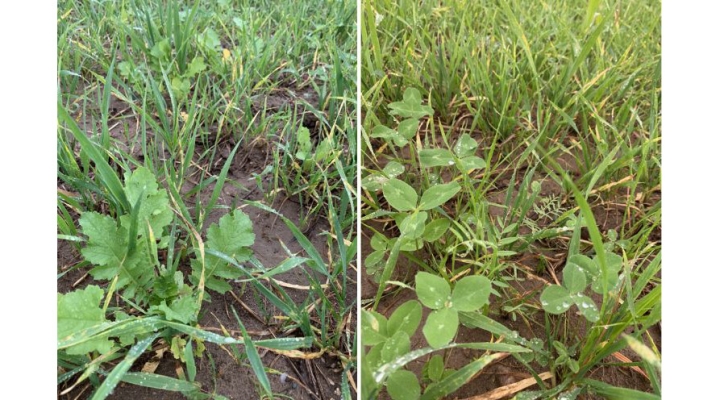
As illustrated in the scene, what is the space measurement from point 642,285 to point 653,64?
1.32ft

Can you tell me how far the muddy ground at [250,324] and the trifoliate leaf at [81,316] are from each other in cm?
6

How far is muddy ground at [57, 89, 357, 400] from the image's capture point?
1.95 feet

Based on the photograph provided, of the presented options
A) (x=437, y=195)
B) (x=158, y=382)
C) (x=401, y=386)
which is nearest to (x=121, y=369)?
(x=158, y=382)

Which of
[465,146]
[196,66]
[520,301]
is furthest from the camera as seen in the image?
[196,66]

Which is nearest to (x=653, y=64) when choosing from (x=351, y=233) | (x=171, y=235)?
(x=351, y=233)

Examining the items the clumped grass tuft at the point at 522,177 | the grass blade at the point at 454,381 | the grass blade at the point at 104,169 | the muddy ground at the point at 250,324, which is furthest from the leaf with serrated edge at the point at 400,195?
the grass blade at the point at 104,169

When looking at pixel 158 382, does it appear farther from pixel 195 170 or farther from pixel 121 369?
pixel 195 170

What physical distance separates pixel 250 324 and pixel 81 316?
188mm

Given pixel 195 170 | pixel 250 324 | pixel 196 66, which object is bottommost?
pixel 250 324

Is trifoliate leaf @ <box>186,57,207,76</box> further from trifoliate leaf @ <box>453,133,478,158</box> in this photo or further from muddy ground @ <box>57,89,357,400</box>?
trifoliate leaf @ <box>453,133,478,158</box>

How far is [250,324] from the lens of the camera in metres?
0.66

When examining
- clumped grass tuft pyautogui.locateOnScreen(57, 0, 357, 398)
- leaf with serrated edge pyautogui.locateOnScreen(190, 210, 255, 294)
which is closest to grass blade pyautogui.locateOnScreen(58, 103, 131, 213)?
clumped grass tuft pyautogui.locateOnScreen(57, 0, 357, 398)
